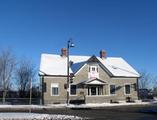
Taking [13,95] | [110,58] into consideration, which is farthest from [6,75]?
[110,58]

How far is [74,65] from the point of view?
176ft

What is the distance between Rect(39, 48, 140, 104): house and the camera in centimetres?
4944

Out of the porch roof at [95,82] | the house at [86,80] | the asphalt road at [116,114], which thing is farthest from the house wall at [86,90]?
the asphalt road at [116,114]

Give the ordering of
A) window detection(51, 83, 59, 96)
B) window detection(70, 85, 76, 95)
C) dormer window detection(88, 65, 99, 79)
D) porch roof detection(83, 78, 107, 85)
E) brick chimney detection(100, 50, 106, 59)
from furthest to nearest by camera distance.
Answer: brick chimney detection(100, 50, 106, 59)
dormer window detection(88, 65, 99, 79)
porch roof detection(83, 78, 107, 85)
window detection(70, 85, 76, 95)
window detection(51, 83, 59, 96)

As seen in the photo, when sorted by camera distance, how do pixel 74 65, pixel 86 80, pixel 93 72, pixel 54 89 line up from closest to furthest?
pixel 54 89
pixel 86 80
pixel 93 72
pixel 74 65

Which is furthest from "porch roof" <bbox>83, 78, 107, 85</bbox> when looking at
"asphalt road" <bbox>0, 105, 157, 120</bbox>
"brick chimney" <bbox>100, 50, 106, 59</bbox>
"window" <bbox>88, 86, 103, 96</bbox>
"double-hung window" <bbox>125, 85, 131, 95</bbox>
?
"asphalt road" <bbox>0, 105, 157, 120</bbox>

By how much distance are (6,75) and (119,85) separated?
26.9 metres

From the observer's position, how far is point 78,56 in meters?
57.9

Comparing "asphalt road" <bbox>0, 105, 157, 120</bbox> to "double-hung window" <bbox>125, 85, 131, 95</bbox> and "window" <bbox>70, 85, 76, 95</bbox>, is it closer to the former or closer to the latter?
"window" <bbox>70, 85, 76, 95</bbox>

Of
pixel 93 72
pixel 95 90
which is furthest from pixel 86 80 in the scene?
pixel 95 90

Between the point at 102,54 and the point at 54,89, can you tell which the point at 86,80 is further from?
the point at 102,54

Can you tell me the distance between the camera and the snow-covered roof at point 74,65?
50812mm

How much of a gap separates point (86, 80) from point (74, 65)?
3744 millimetres

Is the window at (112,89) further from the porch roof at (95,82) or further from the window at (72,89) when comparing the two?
the window at (72,89)
